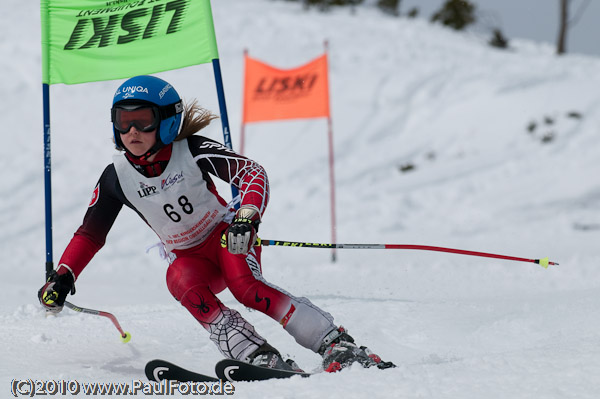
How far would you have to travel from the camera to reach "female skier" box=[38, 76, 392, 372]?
3033 millimetres

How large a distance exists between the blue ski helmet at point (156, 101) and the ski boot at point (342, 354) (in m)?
1.25

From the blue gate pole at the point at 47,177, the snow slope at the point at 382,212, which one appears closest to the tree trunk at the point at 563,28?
the snow slope at the point at 382,212

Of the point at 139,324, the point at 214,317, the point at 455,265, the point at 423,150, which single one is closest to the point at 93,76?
the point at 139,324

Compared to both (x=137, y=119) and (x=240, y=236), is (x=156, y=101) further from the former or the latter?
(x=240, y=236)

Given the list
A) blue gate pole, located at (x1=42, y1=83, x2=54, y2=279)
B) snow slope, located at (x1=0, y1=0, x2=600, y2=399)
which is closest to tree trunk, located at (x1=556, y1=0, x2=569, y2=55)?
snow slope, located at (x1=0, y1=0, x2=600, y2=399)

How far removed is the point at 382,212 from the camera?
10984 mm

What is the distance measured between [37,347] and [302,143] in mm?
10470

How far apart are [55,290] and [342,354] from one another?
1.48 meters

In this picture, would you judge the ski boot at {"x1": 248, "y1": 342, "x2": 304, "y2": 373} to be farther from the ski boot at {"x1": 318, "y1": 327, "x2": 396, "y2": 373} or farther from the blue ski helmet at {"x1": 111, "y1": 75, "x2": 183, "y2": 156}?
the blue ski helmet at {"x1": 111, "y1": 75, "x2": 183, "y2": 156}

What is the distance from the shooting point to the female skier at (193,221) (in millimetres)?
3033

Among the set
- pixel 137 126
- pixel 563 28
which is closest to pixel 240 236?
pixel 137 126

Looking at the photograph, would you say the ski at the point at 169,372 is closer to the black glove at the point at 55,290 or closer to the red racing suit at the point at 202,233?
the red racing suit at the point at 202,233

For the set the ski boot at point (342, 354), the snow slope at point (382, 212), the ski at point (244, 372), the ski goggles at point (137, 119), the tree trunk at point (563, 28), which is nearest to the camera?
the ski at point (244, 372)

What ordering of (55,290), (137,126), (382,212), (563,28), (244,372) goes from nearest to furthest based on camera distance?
(244,372) < (137,126) < (55,290) < (382,212) < (563,28)
